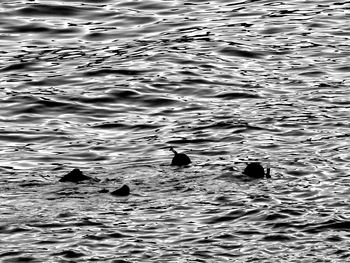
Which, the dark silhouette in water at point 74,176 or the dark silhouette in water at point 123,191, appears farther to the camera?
the dark silhouette in water at point 74,176

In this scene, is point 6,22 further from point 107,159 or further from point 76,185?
point 76,185

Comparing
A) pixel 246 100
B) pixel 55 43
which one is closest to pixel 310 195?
pixel 246 100

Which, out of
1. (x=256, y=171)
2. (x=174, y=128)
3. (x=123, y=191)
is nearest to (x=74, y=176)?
(x=123, y=191)

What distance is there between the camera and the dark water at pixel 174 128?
1480 cm

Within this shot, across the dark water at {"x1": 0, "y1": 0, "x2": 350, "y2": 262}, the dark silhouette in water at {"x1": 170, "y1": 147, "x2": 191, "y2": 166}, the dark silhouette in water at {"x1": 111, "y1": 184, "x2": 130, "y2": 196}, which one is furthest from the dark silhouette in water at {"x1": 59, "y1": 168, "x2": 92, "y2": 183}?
the dark silhouette in water at {"x1": 170, "y1": 147, "x2": 191, "y2": 166}

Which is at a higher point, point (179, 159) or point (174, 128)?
point (179, 159)

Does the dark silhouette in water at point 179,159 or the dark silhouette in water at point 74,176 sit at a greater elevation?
the dark silhouette in water at point 74,176

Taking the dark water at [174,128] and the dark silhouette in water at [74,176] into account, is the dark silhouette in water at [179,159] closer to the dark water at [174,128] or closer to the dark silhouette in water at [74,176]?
the dark water at [174,128]

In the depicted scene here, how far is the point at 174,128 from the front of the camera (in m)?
20.2

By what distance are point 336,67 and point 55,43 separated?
663 centimetres

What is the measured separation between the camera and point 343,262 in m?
13.8

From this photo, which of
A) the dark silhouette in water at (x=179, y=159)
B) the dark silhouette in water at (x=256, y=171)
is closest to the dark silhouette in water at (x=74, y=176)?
the dark silhouette in water at (x=179, y=159)

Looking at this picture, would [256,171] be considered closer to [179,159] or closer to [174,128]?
[179,159]

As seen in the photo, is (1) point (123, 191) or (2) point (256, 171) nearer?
(1) point (123, 191)
